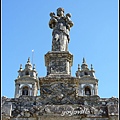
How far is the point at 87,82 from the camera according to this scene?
133 feet

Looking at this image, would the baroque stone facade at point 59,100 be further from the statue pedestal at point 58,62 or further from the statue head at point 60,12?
the statue head at point 60,12

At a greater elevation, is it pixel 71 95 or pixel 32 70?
pixel 32 70

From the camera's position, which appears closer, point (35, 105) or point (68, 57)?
point (35, 105)

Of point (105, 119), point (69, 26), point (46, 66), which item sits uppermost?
point (69, 26)

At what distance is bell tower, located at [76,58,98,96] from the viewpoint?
39.5 meters

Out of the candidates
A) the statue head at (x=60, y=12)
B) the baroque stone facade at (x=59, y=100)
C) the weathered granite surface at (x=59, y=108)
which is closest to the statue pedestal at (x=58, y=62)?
the baroque stone facade at (x=59, y=100)

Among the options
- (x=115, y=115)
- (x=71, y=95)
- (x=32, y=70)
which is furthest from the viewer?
(x=32, y=70)

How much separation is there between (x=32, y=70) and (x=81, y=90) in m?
7.89

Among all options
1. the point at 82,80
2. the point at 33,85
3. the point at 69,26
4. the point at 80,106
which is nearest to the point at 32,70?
the point at 33,85

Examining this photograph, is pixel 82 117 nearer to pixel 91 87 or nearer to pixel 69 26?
pixel 69 26

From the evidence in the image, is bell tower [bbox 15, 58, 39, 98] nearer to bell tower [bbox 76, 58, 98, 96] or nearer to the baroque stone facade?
bell tower [bbox 76, 58, 98, 96]

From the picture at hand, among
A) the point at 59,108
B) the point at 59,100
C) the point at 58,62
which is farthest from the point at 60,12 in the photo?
the point at 59,108

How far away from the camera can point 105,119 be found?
29.4ft

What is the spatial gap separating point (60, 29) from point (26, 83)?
29558 mm
